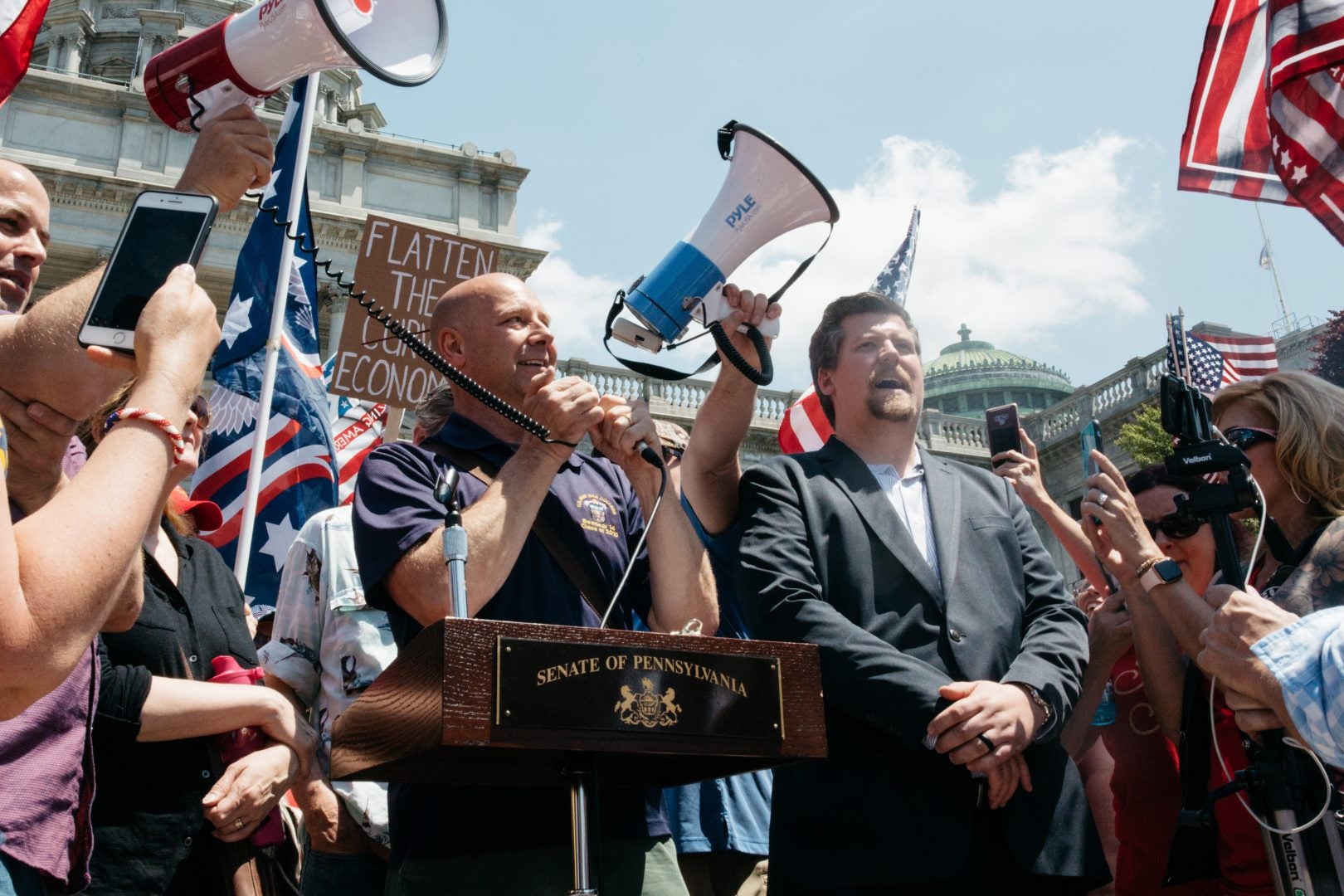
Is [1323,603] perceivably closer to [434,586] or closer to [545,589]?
[545,589]

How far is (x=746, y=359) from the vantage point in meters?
3.30

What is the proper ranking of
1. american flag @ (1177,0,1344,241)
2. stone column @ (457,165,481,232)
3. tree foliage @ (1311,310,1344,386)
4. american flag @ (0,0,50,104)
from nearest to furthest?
american flag @ (0,0,50,104), american flag @ (1177,0,1344,241), tree foliage @ (1311,310,1344,386), stone column @ (457,165,481,232)

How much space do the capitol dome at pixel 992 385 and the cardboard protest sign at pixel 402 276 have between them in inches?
1670

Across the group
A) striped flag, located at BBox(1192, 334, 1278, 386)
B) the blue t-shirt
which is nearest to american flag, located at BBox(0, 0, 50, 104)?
the blue t-shirt

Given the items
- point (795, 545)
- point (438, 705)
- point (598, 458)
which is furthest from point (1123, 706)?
point (438, 705)

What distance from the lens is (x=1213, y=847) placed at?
11.1 feet

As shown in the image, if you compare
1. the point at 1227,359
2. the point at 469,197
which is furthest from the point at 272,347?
the point at 469,197

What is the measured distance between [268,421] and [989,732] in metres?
4.67

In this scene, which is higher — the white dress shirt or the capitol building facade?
the capitol building facade

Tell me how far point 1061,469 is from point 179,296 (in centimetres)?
2243

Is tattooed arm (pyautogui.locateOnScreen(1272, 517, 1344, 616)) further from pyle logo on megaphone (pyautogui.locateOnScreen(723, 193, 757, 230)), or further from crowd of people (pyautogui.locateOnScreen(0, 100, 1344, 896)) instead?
pyle logo on megaphone (pyautogui.locateOnScreen(723, 193, 757, 230))

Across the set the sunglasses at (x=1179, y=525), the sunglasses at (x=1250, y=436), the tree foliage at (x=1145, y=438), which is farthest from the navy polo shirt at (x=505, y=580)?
the tree foliage at (x=1145, y=438)

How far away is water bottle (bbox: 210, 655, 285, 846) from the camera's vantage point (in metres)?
3.06

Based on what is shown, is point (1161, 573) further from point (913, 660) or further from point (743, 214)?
point (743, 214)
